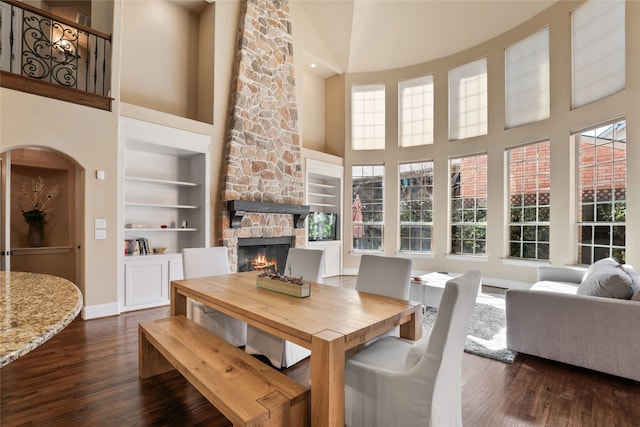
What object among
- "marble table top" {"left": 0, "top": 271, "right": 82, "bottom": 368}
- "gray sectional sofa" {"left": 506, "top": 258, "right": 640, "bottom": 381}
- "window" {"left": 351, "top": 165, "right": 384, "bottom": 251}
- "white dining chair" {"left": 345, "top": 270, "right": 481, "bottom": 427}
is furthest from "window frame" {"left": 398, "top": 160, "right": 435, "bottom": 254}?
"marble table top" {"left": 0, "top": 271, "right": 82, "bottom": 368}

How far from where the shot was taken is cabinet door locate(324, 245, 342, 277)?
6.89 m

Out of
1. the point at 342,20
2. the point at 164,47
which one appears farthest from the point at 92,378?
the point at 342,20

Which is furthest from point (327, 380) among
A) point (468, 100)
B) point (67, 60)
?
point (468, 100)

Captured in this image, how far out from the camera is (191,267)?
3.14 m

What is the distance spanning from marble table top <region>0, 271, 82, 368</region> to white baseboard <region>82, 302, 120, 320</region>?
2.77 meters

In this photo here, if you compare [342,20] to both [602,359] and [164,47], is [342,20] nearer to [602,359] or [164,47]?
Result: [164,47]

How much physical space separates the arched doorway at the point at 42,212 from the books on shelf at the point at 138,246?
0.75 metres

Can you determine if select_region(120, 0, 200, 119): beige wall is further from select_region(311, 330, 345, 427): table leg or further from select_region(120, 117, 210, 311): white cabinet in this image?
select_region(311, 330, 345, 427): table leg

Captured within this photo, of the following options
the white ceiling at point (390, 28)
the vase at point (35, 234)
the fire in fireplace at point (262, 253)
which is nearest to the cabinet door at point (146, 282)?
the fire in fireplace at point (262, 253)

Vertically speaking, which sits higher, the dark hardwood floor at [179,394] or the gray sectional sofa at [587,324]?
the gray sectional sofa at [587,324]

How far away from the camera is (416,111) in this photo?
22.5 ft

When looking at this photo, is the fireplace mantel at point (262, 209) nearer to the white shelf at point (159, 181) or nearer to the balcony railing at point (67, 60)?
the white shelf at point (159, 181)

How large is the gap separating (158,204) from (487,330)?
15.7 ft

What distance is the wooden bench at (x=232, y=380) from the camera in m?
1.35
